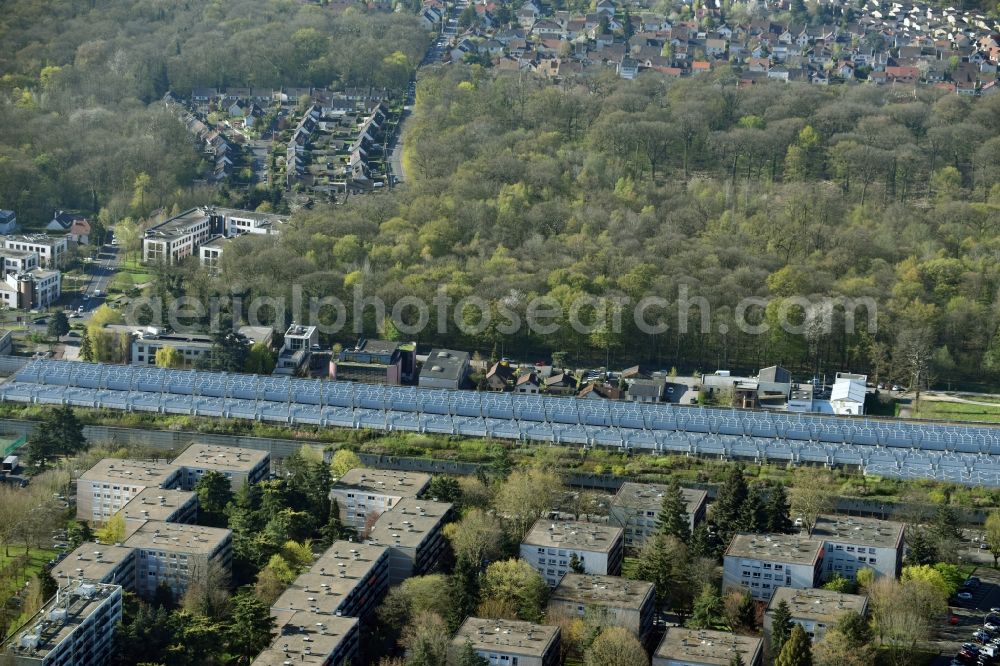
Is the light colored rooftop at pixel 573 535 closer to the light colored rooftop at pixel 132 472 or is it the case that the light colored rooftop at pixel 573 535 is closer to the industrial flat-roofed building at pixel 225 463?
the industrial flat-roofed building at pixel 225 463

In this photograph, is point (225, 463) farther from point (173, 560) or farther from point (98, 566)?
point (98, 566)

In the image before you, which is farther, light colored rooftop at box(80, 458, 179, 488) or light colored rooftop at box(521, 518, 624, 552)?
light colored rooftop at box(80, 458, 179, 488)

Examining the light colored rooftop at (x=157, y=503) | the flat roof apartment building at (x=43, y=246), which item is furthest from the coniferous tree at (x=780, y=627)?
the flat roof apartment building at (x=43, y=246)

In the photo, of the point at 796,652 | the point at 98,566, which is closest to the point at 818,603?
the point at 796,652

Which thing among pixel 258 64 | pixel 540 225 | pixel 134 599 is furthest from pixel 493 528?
pixel 258 64

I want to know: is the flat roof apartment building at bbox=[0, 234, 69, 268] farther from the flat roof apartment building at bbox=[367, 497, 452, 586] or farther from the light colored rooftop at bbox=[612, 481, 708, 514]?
the light colored rooftop at bbox=[612, 481, 708, 514]

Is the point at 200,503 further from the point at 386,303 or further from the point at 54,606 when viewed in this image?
the point at 386,303

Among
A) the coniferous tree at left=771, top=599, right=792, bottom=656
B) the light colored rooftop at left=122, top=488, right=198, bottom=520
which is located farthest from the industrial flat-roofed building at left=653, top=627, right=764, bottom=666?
the light colored rooftop at left=122, top=488, right=198, bottom=520
